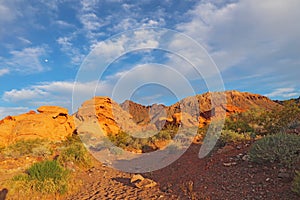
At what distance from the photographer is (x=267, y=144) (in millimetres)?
6898

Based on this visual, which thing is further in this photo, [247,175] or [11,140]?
[11,140]

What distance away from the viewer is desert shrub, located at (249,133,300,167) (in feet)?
20.7

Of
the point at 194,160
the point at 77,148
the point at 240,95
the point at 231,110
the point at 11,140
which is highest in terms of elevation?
the point at 240,95

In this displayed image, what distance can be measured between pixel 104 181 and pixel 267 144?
507cm

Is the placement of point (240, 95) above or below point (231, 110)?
above

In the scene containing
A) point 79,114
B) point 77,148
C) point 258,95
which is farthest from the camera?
point 258,95

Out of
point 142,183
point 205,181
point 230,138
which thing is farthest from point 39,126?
point 205,181

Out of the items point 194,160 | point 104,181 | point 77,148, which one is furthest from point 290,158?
point 77,148

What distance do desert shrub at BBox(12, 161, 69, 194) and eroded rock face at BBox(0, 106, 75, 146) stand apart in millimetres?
13705

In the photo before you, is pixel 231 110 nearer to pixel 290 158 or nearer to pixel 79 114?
pixel 79 114

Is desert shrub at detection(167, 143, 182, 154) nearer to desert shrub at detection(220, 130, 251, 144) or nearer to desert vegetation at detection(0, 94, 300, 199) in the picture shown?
desert vegetation at detection(0, 94, 300, 199)

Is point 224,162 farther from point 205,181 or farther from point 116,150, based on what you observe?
point 116,150

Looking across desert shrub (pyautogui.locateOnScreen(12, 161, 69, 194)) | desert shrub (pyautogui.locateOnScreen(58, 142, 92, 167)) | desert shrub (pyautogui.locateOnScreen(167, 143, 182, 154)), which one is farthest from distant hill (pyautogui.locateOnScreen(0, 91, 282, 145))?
desert shrub (pyautogui.locateOnScreen(12, 161, 69, 194))

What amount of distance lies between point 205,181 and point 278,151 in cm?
189
